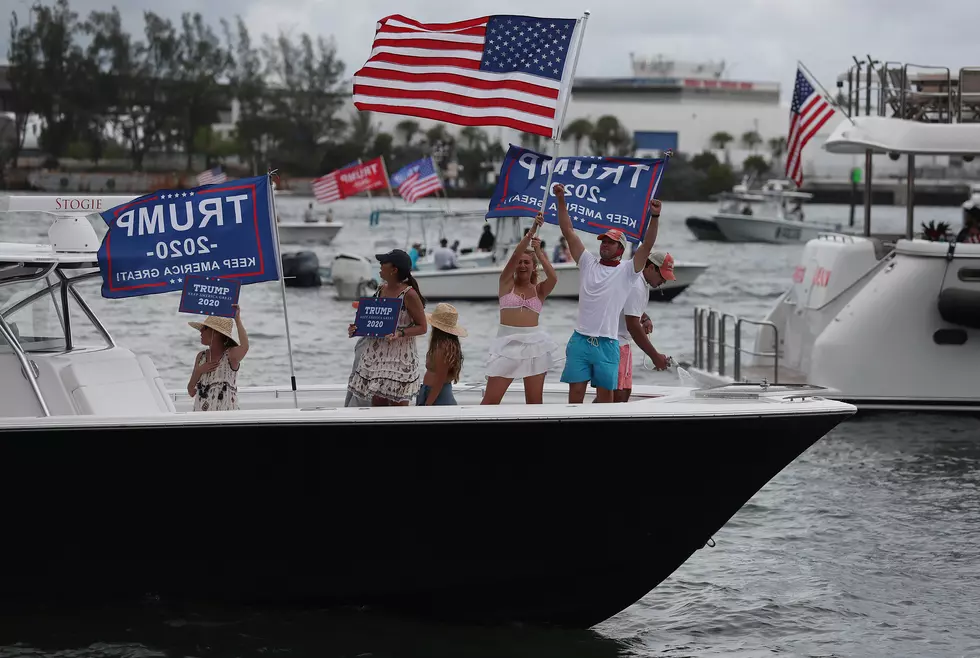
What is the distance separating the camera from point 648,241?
8727 millimetres

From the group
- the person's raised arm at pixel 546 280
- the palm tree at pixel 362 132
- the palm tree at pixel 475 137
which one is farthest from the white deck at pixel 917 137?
the palm tree at pixel 475 137

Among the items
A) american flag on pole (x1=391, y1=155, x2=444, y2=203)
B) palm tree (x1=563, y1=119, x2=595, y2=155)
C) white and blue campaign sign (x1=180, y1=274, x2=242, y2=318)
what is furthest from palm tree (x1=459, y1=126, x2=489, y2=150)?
white and blue campaign sign (x1=180, y1=274, x2=242, y2=318)

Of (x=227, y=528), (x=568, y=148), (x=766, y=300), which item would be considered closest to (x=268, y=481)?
(x=227, y=528)

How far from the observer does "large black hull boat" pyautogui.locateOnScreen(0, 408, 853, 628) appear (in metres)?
7.68

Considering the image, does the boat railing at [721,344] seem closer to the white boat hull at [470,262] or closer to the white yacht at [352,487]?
the white yacht at [352,487]

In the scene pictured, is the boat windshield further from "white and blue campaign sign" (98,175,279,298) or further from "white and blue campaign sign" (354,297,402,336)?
"white and blue campaign sign" (354,297,402,336)

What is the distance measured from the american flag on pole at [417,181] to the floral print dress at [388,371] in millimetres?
25662

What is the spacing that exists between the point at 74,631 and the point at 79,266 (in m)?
2.21

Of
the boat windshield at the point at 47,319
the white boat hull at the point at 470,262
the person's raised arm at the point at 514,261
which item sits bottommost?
the white boat hull at the point at 470,262

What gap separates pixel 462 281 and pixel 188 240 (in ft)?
83.4

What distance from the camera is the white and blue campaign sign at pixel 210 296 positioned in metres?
7.64

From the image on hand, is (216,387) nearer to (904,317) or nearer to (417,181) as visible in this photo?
(904,317)

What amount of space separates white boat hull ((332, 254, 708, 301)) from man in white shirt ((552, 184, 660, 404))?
2291 cm

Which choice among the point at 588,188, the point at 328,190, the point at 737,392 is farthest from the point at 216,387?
the point at 328,190
